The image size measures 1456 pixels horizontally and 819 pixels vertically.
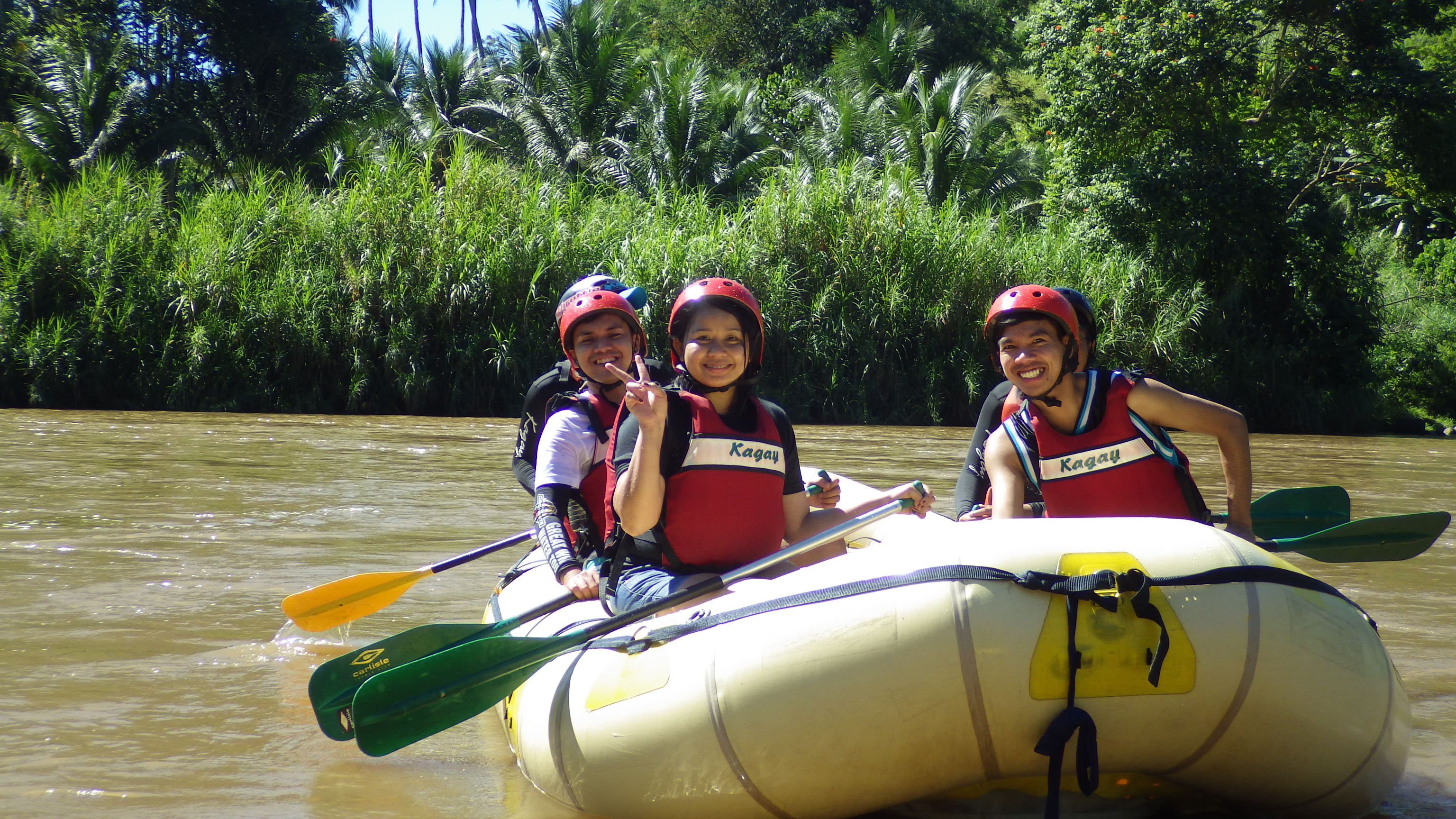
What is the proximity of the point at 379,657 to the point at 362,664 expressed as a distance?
0.07 metres

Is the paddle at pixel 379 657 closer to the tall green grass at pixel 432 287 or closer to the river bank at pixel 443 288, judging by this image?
the river bank at pixel 443 288

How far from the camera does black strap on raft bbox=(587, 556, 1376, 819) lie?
2002 mm

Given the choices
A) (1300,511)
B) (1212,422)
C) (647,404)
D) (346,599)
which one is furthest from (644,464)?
(1300,511)

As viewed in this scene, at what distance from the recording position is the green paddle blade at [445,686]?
2.61m

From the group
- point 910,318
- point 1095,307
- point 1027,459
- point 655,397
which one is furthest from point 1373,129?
point 655,397

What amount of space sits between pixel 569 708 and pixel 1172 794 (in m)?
1.23

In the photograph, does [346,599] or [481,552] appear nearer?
[346,599]

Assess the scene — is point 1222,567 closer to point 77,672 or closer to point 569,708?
point 569,708

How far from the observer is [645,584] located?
2742 millimetres

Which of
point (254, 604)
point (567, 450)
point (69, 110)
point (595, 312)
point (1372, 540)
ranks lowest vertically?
point (254, 604)

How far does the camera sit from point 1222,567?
2.12 m

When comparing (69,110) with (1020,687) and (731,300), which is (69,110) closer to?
(731,300)

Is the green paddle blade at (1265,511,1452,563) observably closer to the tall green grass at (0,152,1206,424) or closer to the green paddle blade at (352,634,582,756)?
the green paddle blade at (352,634,582,756)

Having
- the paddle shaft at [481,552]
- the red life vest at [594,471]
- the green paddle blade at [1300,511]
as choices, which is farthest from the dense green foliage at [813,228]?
the red life vest at [594,471]
